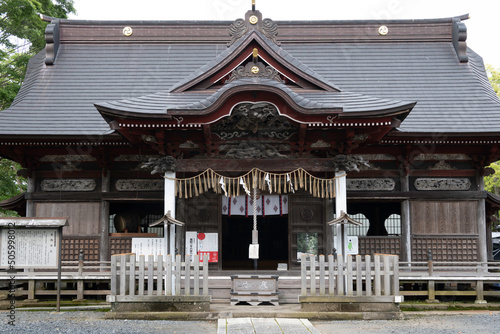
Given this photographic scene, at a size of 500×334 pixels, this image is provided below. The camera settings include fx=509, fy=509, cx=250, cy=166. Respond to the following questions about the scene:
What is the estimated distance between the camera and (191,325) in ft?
28.9

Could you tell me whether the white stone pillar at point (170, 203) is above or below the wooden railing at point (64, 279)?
above

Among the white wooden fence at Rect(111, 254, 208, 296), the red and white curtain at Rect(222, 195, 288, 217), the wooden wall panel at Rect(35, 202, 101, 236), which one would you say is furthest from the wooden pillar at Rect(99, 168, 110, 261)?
the white wooden fence at Rect(111, 254, 208, 296)

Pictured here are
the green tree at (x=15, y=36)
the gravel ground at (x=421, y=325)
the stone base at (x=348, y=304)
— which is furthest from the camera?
the green tree at (x=15, y=36)

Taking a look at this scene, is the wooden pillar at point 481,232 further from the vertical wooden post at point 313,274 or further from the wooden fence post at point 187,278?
the wooden fence post at point 187,278

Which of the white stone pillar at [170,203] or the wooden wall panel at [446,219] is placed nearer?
the white stone pillar at [170,203]

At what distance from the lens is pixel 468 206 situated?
43.0ft

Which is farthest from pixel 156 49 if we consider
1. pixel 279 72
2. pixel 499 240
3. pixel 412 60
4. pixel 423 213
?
pixel 499 240

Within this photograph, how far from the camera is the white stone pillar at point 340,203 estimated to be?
1123cm

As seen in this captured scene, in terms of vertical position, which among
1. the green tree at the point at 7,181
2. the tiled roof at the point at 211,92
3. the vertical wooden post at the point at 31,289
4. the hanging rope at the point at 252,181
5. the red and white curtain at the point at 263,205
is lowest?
the vertical wooden post at the point at 31,289

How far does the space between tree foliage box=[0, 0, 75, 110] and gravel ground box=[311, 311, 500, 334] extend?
13546 mm

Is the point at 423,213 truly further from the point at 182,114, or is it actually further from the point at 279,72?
the point at 182,114

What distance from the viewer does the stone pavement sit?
7848mm

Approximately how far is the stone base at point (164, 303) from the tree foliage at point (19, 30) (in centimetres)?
1041

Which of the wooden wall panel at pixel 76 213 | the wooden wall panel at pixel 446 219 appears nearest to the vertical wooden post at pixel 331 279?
the wooden wall panel at pixel 446 219
